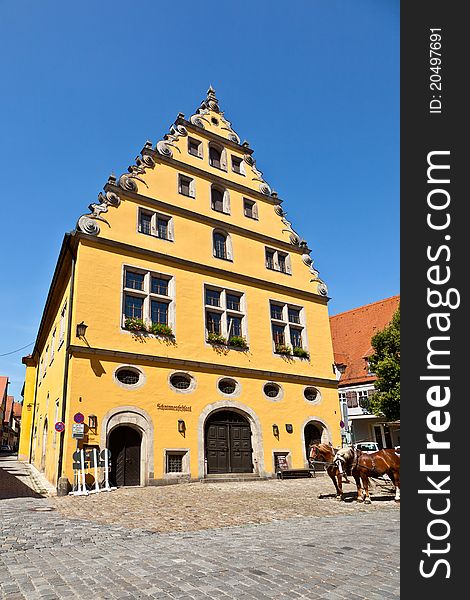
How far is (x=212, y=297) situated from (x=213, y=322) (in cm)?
115

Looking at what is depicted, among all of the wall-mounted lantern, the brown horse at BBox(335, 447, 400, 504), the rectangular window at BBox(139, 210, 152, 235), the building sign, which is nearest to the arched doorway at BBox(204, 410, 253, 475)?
the building sign

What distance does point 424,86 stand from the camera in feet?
12.3

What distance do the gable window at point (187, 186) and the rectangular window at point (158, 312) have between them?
5721 millimetres

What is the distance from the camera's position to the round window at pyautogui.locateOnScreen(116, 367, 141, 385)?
16719mm

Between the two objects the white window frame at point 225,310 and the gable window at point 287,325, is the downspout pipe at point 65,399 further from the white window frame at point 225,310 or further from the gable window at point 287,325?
the gable window at point 287,325

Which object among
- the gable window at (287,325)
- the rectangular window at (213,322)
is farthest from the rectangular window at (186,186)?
the gable window at (287,325)

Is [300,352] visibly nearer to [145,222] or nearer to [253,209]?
[253,209]

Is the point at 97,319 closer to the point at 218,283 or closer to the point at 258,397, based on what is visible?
the point at 218,283

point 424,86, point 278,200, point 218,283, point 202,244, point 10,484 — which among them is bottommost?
point 10,484

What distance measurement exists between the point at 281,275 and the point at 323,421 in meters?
7.52

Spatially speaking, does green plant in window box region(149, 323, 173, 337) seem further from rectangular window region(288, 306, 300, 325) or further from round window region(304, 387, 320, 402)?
round window region(304, 387, 320, 402)

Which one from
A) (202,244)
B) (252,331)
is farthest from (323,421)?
(202,244)

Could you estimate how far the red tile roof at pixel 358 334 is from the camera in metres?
36.9

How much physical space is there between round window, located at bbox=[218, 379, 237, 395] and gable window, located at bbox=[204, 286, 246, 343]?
189 centimetres
